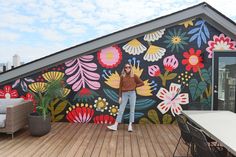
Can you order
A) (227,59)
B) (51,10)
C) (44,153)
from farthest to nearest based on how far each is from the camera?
(51,10) → (227,59) → (44,153)

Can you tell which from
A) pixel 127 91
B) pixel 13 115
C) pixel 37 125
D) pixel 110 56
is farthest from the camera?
pixel 110 56

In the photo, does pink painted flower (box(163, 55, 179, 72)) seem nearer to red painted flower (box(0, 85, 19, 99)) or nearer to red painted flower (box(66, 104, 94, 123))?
red painted flower (box(66, 104, 94, 123))

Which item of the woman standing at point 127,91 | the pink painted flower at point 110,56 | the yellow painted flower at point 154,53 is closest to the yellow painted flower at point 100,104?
the woman standing at point 127,91

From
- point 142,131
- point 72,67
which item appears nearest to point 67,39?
point 72,67

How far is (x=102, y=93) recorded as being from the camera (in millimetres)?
7297

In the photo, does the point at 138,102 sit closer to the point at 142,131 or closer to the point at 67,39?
the point at 142,131

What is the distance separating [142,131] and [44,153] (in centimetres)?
251

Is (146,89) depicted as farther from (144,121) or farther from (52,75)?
(52,75)

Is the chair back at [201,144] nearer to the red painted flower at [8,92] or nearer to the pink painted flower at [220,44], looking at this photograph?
the pink painted flower at [220,44]

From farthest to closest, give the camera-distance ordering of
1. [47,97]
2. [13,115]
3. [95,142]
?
[47,97]
[13,115]
[95,142]

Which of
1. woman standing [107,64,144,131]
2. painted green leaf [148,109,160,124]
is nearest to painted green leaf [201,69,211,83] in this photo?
painted green leaf [148,109,160,124]

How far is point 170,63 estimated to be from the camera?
729 cm

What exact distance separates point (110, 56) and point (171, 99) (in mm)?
1966

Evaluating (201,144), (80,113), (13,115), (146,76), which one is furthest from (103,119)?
(201,144)
